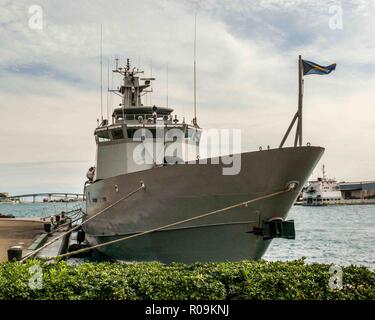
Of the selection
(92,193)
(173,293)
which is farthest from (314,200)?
(173,293)

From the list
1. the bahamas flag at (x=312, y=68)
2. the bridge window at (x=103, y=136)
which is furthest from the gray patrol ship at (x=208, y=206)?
the bridge window at (x=103, y=136)

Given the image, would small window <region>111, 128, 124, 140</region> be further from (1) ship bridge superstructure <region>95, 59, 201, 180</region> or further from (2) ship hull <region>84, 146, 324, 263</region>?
(2) ship hull <region>84, 146, 324, 263</region>

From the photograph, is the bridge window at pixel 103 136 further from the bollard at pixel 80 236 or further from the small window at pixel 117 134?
the bollard at pixel 80 236

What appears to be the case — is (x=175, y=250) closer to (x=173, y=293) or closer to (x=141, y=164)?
(x=141, y=164)

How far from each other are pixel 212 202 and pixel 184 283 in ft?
22.8

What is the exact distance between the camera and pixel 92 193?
71.4 ft

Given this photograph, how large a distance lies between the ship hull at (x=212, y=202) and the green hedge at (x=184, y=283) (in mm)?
5861

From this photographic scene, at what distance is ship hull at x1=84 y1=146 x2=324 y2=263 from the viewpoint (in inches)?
543

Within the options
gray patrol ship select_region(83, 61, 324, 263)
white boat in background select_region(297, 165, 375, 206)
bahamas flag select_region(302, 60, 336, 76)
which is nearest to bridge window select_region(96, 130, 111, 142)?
gray patrol ship select_region(83, 61, 324, 263)

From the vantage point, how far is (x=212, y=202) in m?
14.3

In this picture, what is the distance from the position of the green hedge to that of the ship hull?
5861 millimetres

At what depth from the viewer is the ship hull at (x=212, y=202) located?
13.8m

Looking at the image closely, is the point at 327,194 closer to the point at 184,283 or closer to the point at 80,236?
the point at 80,236
